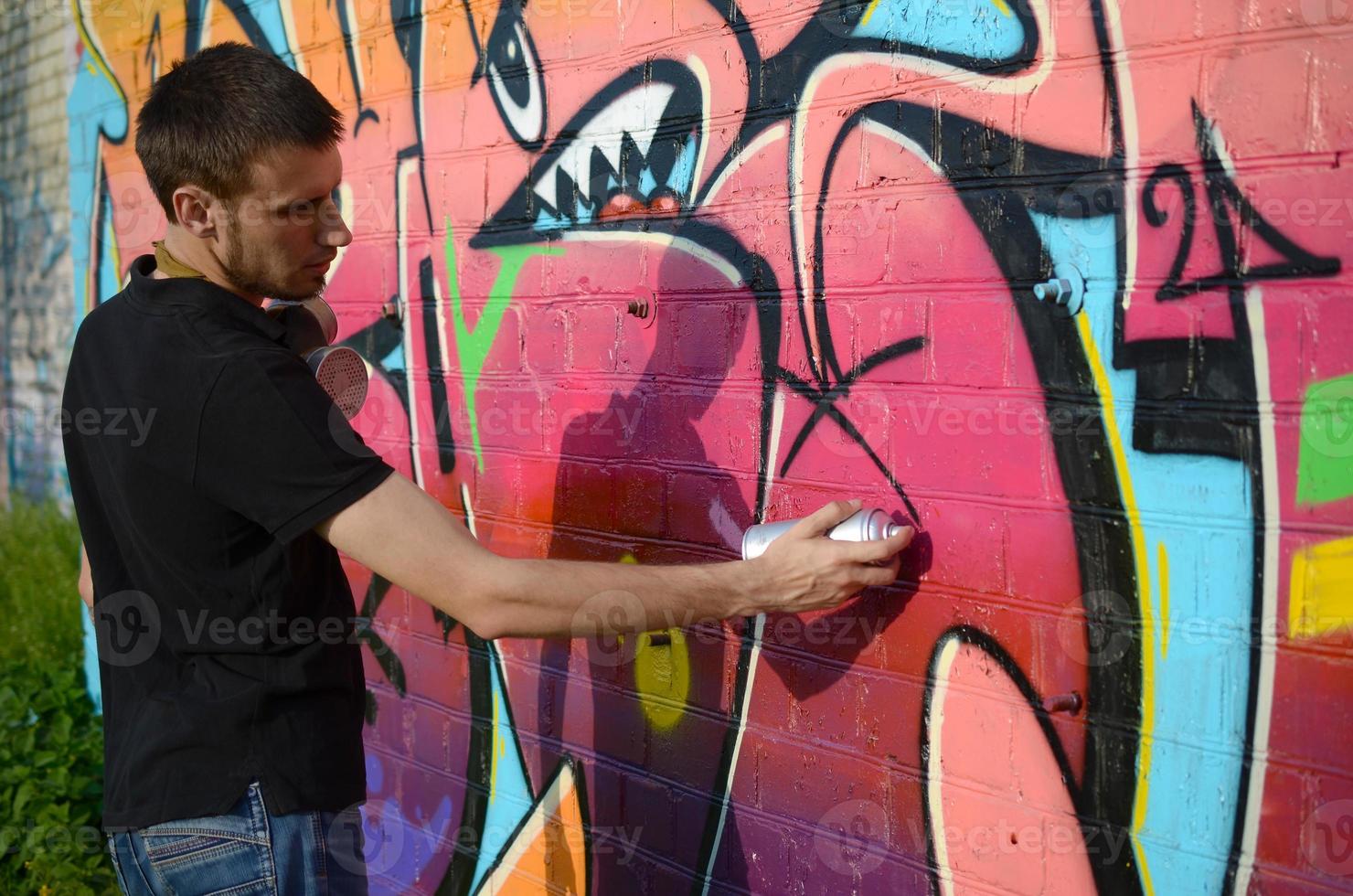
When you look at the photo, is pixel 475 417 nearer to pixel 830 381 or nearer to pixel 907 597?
pixel 830 381

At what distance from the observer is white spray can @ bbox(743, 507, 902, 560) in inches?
81.9

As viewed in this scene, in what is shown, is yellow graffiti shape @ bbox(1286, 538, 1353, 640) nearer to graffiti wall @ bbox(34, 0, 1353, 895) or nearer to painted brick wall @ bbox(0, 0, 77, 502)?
graffiti wall @ bbox(34, 0, 1353, 895)

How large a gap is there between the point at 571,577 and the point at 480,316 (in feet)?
4.89

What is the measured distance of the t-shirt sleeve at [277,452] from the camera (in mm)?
1773

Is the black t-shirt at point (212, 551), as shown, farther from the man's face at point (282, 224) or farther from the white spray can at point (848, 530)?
the white spray can at point (848, 530)

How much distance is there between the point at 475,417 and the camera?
3.27 meters

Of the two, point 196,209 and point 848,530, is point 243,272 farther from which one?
point 848,530

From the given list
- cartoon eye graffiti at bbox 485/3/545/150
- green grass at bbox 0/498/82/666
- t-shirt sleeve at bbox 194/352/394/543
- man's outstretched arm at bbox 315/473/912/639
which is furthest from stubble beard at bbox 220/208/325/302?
green grass at bbox 0/498/82/666

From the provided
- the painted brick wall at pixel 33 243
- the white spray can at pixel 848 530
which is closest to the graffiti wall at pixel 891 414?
the white spray can at pixel 848 530

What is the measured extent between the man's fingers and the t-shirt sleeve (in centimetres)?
71

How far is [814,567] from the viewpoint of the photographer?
6.63ft

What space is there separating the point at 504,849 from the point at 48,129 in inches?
199

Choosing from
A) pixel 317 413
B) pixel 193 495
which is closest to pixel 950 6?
pixel 317 413

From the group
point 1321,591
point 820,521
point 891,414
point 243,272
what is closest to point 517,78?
point 243,272
